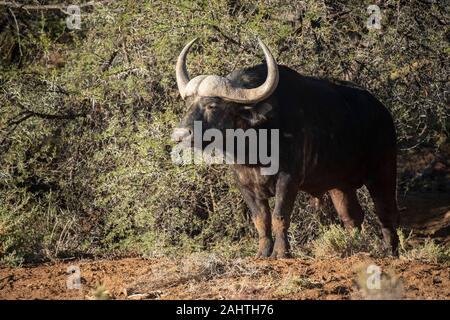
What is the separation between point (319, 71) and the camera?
32.4 feet

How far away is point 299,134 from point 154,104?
2.67 metres

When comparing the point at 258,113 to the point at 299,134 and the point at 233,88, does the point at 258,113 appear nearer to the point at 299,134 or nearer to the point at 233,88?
the point at 233,88

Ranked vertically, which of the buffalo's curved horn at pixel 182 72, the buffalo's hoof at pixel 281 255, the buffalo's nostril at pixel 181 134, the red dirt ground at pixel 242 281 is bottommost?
the red dirt ground at pixel 242 281

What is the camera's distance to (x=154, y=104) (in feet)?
32.5

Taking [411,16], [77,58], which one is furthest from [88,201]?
[411,16]

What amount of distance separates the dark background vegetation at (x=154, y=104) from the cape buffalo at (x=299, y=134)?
2.84 feet

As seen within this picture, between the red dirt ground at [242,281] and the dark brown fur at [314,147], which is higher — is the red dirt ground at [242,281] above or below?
below

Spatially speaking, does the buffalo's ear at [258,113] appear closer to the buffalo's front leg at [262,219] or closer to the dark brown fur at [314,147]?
the dark brown fur at [314,147]

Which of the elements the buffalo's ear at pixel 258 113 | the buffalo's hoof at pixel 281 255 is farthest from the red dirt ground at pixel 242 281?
the buffalo's ear at pixel 258 113

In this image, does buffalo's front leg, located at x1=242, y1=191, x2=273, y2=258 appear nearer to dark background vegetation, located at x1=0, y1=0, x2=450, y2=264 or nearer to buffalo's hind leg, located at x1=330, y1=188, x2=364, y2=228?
dark background vegetation, located at x1=0, y1=0, x2=450, y2=264

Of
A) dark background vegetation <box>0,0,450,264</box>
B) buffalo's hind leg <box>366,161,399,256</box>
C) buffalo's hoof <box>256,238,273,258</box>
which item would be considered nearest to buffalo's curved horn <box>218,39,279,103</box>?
buffalo's hoof <box>256,238,273,258</box>

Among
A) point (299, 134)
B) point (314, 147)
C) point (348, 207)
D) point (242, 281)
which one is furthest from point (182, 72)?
point (242, 281)

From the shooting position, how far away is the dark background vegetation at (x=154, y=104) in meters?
9.38
